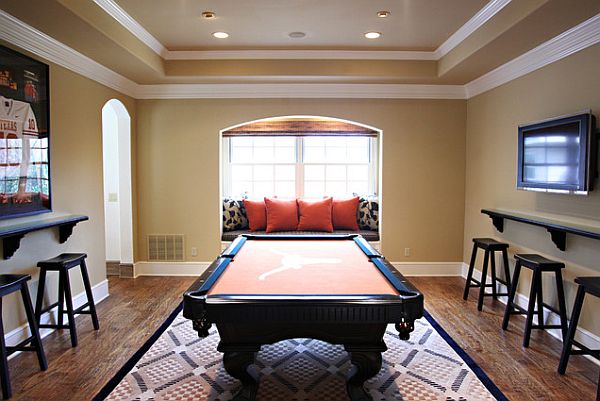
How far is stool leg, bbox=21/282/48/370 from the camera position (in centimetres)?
287

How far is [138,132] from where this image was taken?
18.2ft

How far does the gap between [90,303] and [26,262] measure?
61 cm

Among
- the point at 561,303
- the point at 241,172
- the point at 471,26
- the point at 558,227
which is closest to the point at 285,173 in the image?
the point at 241,172

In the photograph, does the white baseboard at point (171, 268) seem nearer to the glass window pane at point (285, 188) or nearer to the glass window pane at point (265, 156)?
the glass window pane at point (285, 188)

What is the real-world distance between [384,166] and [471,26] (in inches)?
82.9

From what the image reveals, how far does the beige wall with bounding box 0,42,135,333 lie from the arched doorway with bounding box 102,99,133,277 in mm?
641

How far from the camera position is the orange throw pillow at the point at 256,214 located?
574 centimetres

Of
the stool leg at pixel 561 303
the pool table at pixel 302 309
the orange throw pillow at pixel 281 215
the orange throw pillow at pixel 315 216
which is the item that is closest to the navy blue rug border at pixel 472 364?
the stool leg at pixel 561 303

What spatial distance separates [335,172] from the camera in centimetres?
646

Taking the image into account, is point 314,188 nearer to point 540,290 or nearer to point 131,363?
point 540,290

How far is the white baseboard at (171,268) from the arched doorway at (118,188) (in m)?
0.21

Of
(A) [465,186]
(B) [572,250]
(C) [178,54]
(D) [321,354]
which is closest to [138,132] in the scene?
(C) [178,54]

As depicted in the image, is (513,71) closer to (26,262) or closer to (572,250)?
(572,250)

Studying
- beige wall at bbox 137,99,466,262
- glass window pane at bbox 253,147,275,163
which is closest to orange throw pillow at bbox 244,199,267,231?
beige wall at bbox 137,99,466,262
